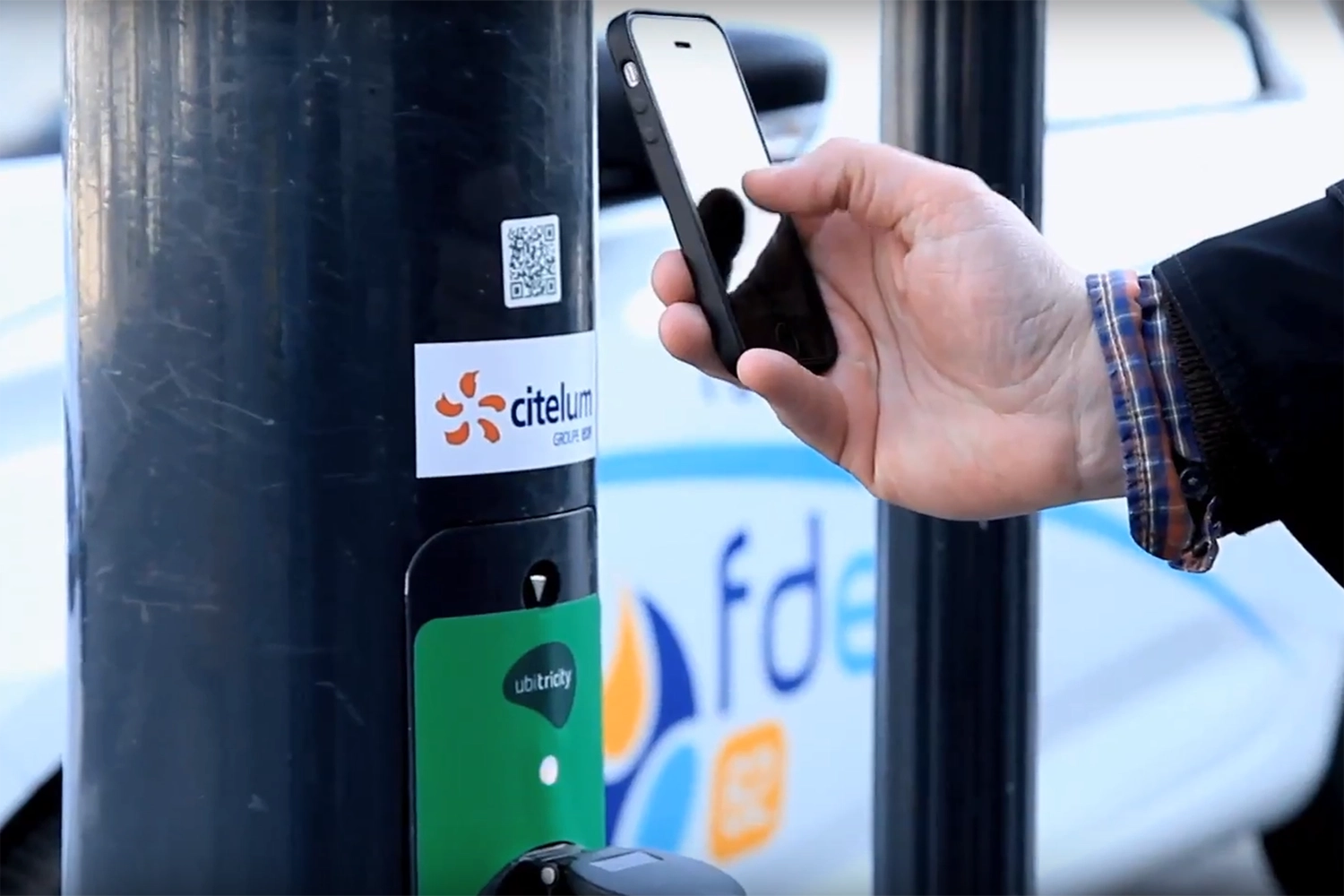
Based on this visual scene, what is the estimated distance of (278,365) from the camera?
1.30m

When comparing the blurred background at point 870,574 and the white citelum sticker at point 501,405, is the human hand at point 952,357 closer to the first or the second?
the white citelum sticker at point 501,405

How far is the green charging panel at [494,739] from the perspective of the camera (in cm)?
135

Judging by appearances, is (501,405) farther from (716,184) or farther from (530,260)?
(716,184)

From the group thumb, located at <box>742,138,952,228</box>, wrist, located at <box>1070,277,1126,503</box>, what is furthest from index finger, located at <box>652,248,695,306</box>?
wrist, located at <box>1070,277,1126,503</box>

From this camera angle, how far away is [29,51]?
6.84ft

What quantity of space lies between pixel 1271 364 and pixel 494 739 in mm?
636

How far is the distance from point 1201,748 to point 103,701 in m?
2.73

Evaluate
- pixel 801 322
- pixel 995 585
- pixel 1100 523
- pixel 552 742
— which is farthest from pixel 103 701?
pixel 1100 523

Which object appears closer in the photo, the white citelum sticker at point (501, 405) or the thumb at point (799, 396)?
the white citelum sticker at point (501, 405)

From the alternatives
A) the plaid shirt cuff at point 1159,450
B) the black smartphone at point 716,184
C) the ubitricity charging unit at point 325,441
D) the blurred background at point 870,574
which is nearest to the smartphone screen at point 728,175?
the black smartphone at point 716,184

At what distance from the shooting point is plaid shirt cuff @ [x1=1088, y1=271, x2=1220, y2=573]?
153 centimetres

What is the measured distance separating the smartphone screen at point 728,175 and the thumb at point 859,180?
3 cm

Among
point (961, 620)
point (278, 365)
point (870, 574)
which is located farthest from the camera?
point (870, 574)

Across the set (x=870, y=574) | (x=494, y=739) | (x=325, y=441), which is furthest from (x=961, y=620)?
(x=325, y=441)
